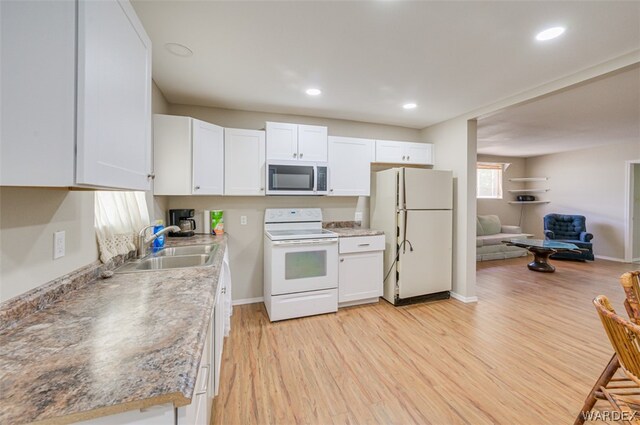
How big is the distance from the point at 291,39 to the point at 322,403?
2.42 metres

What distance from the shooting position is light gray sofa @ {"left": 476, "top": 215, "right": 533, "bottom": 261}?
18.6 feet

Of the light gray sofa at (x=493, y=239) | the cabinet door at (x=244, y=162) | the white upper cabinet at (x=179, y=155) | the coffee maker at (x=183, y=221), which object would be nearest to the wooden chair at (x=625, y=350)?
the cabinet door at (x=244, y=162)

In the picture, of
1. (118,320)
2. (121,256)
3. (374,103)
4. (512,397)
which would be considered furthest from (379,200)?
(118,320)

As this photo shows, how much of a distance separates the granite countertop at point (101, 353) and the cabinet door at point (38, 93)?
0.49 m

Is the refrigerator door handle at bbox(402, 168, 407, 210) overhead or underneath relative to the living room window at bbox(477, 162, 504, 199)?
underneath

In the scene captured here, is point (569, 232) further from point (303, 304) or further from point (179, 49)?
point (179, 49)

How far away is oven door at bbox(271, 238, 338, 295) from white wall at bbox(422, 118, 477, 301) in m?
1.65

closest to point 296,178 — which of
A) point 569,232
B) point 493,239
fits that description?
point 493,239

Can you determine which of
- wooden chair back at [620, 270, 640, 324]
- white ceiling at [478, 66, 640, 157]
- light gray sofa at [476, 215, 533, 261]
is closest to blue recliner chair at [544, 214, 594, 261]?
light gray sofa at [476, 215, 533, 261]

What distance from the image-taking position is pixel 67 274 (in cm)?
125

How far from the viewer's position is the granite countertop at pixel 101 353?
598 mm

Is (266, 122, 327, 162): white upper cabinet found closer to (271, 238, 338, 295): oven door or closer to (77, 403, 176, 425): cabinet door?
(271, 238, 338, 295): oven door

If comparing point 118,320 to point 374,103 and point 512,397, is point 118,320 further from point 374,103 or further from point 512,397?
point 374,103

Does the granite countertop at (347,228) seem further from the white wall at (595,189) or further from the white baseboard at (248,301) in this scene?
the white wall at (595,189)
